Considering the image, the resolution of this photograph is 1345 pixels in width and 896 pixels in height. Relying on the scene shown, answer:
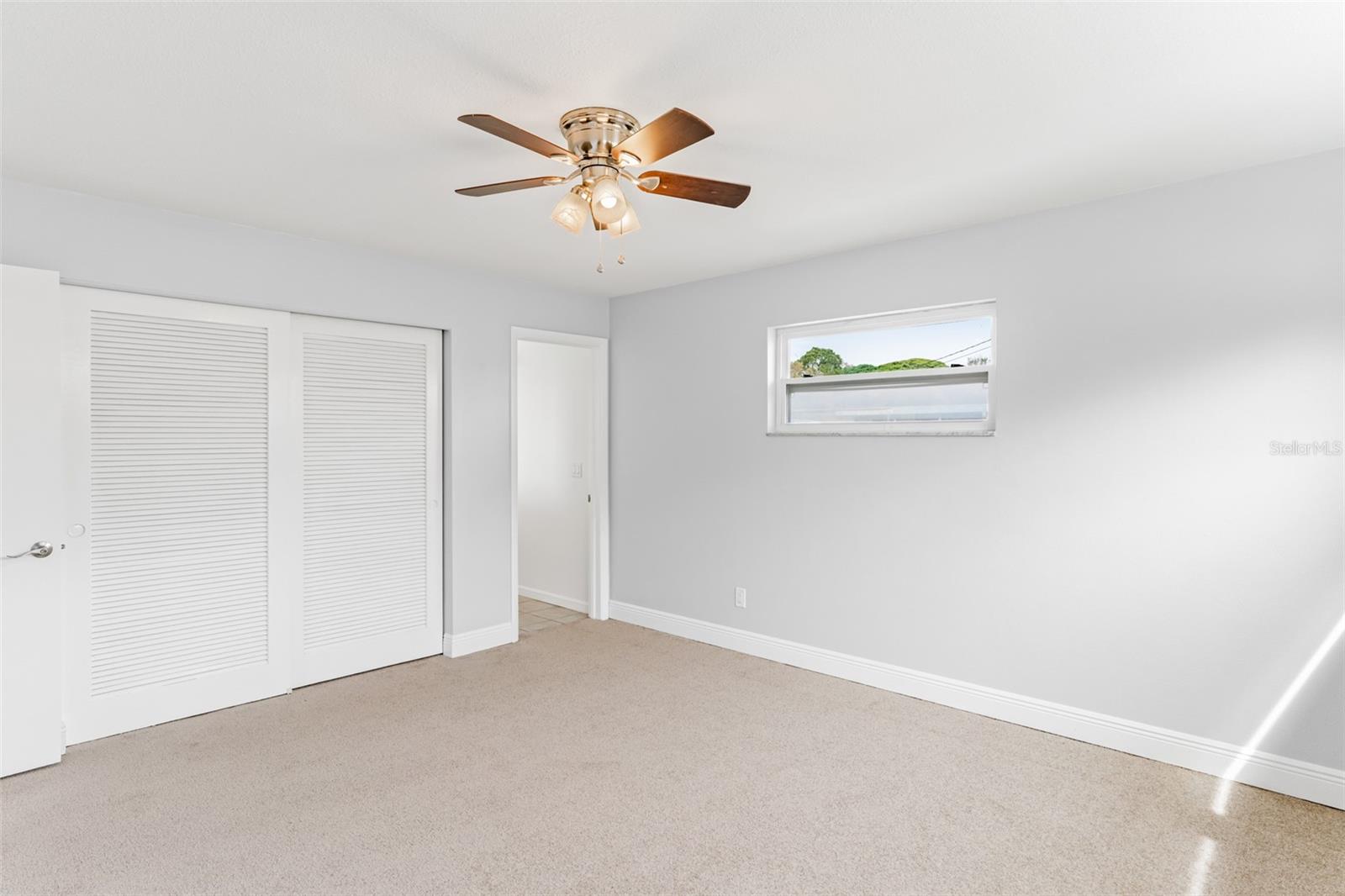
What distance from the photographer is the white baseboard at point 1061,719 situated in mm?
2594

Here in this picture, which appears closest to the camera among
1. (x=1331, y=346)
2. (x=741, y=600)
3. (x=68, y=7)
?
(x=68, y=7)

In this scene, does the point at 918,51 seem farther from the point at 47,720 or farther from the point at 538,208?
the point at 47,720

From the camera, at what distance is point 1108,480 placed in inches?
118

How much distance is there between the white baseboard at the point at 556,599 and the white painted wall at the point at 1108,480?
5.26 feet

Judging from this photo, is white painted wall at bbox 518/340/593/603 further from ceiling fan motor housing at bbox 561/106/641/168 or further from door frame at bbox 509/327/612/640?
ceiling fan motor housing at bbox 561/106/641/168

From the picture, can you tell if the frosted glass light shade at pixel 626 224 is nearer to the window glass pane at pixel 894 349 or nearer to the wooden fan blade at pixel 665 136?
the wooden fan blade at pixel 665 136

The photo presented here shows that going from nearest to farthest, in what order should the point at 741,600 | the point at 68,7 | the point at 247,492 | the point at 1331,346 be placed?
the point at 68,7 < the point at 1331,346 < the point at 247,492 < the point at 741,600

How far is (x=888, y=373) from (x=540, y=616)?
3133 millimetres

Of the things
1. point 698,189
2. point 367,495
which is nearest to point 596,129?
point 698,189

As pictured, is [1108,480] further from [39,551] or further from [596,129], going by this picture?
[39,551]

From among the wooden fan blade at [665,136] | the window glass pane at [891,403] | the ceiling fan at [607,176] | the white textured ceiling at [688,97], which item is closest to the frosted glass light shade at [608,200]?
the ceiling fan at [607,176]

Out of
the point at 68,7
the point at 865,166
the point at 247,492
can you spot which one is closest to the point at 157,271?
the point at 247,492

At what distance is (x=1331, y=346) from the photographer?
2537 millimetres

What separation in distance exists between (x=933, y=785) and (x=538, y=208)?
2.92m
